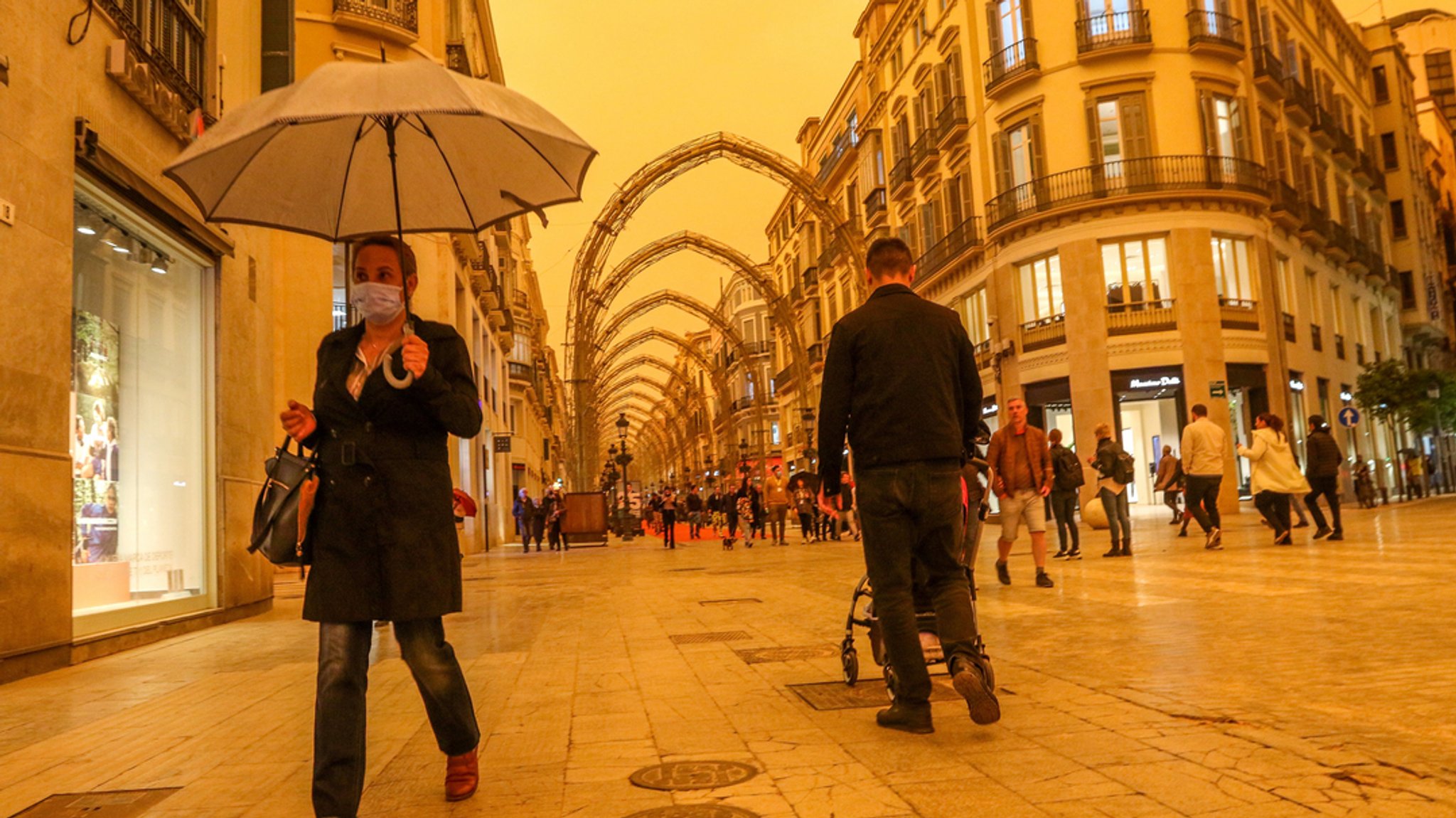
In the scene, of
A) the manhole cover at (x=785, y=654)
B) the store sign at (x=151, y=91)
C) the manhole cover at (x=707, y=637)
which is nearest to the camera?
the manhole cover at (x=785, y=654)

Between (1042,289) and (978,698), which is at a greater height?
(1042,289)

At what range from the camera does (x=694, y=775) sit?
12.8 ft

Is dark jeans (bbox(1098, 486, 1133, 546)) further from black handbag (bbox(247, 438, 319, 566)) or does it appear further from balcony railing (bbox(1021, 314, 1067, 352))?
balcony railing (bbox(1021, 314, 1067, 352))

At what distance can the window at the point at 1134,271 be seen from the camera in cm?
2922

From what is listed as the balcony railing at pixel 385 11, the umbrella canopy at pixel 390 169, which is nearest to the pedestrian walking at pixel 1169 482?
the balcony railing at pixel 385 11

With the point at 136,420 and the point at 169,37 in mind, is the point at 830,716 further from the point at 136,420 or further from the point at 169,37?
the point at 169,37

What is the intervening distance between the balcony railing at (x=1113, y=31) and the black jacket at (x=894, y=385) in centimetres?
2774

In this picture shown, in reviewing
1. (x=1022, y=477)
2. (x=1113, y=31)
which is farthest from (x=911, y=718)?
(x=1113, y=31)

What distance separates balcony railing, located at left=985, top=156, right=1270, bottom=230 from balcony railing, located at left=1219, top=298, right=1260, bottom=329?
117 inches

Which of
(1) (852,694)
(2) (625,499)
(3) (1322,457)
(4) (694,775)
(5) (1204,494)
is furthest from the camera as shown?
(2) (625,499)

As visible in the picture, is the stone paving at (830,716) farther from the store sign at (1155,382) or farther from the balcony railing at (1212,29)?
the balcony railing at (1212,29)

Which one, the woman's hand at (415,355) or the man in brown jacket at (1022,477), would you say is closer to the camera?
the woman's hand at (415,355)

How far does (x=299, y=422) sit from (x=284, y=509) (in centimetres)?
28

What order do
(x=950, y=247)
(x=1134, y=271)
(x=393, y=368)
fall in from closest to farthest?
(x=393, y=368) < (x=1134, y=271) < (x=950, y=247)
